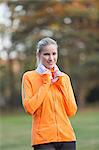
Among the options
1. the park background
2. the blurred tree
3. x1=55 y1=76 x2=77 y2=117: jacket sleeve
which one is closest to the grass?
x1=55 y1=76 x2=77 y2=117: jacket sleeve

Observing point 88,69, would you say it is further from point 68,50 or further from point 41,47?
point 41,47

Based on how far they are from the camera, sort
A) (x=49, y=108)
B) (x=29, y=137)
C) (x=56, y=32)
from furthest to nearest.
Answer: (x=56, y=32), (x=29, y=137), (x=49, y=108)

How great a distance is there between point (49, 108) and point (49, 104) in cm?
3

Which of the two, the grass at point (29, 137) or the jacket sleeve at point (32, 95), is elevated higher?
the jacket sleeve at point (32, 95)

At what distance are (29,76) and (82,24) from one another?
98.9 ft

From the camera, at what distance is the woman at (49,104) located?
13.2 ft

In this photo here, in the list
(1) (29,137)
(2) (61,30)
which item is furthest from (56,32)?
(1) (29,137)

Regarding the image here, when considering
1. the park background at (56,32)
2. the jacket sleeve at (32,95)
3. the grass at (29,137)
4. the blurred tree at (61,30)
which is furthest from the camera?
the blurred tree at (61,30)

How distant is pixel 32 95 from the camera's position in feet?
13.4

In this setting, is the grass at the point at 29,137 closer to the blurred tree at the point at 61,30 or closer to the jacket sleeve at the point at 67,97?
the jacket sleeve at the point at 67,97

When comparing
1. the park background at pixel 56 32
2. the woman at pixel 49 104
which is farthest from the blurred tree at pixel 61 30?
the woman at pixel 49 104

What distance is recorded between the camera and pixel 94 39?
33.4m

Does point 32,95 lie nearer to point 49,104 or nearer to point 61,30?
point 49,104

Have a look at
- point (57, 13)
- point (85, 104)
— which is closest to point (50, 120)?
point (57, 13)
